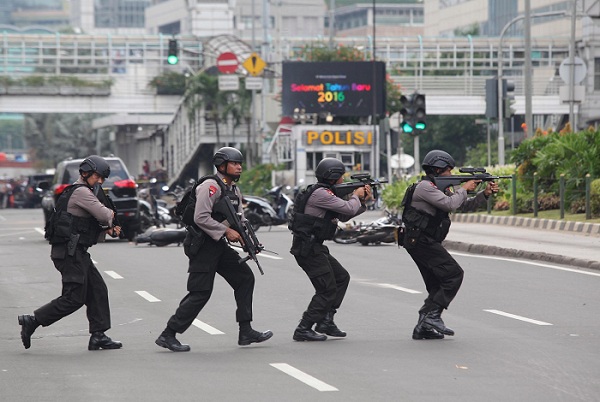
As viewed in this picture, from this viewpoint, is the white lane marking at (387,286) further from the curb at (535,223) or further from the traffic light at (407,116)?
the traffic light at (407,116)

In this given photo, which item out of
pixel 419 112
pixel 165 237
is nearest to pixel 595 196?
pixel 419 112

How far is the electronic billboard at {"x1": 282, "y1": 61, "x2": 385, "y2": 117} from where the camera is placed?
5694 centimetres

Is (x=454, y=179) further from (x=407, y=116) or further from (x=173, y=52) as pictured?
(x=173, y=52)

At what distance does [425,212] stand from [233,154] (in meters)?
1.81

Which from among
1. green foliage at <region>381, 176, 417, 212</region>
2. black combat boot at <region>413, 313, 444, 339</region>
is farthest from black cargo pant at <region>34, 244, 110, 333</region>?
green foliage at <region>381, 176, 417, 212</region>

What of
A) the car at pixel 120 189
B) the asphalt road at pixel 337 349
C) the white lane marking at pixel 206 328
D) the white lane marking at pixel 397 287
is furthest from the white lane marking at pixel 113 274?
the car at pixel 120 189

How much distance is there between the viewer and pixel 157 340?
37.5 ft

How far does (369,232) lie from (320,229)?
48.4 feet

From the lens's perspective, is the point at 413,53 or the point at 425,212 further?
the point at 413,53

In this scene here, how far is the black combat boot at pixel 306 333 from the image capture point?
1191 centimetres

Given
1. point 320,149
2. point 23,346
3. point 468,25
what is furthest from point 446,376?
point 468,25

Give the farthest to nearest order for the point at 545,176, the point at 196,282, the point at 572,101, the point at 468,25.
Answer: the point at 468,25 < the point at 572,101 < the point at 545,176 < the point at 196,282

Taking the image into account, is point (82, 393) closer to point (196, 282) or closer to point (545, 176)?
point (196, 282)

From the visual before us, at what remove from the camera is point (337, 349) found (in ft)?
37.5
